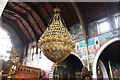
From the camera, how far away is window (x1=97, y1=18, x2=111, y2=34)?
25.5ft

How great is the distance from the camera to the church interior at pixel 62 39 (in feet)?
23.4

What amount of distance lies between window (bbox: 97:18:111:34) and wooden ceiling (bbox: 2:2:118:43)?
0.40 m

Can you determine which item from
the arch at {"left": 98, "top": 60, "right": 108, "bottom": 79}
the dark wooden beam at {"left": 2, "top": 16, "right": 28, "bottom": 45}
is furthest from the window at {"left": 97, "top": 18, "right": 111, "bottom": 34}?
the dark wooden beam at {"left": 2, "top": 16, "right": 28, "bottom": 45}

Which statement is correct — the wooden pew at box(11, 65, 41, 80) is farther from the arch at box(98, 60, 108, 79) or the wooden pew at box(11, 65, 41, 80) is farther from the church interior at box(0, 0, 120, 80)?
the arch at box(98, 60, 108, 79)

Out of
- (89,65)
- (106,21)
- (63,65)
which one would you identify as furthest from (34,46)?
(106,21)

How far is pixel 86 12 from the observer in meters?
8.73

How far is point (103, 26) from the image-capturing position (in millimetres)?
8039

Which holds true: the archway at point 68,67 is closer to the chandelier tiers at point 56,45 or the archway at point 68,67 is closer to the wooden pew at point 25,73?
the wooden pew at point 25,73

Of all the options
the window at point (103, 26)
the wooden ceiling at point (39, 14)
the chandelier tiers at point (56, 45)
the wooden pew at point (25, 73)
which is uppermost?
the wooden ceiling at point (39, 14)

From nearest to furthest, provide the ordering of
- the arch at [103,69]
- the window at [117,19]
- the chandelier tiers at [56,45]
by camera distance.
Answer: the chandelier tiers at [56,45]
the window at [117,19]
the arch at [103,69]

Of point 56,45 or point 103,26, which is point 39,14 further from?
point 56,45

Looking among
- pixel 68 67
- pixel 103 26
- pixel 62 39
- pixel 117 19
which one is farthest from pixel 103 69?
pixel 62 39

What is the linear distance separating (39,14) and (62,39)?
22.3ft

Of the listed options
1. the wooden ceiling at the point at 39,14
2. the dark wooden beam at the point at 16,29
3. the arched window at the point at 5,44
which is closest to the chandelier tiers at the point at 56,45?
the wooden ceiling at the point at 39,14
